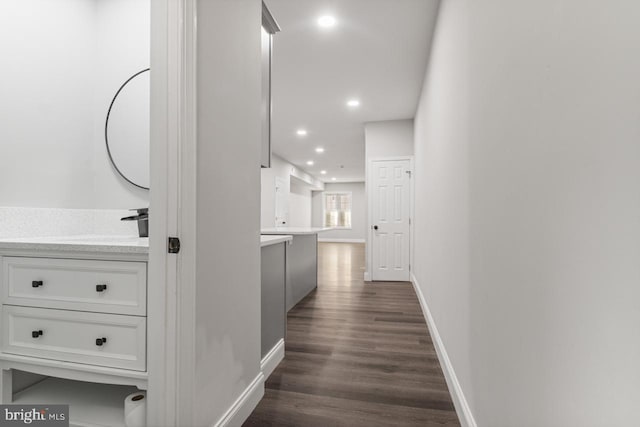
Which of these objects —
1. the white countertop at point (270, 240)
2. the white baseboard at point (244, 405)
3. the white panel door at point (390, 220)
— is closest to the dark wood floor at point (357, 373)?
the white baseboard at point (244, 405)

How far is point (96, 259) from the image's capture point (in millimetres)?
1253

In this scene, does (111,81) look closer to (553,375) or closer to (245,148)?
(245,148)

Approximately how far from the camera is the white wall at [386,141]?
17.4 ft

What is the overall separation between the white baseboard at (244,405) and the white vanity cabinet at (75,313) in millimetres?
434

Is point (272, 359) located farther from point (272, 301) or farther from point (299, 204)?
point (299, 204)

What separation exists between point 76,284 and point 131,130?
97 centimetres

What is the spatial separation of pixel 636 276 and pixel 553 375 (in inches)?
14.5

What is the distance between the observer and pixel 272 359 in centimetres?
216

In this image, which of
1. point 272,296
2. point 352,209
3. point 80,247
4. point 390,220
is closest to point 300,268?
point 272,296

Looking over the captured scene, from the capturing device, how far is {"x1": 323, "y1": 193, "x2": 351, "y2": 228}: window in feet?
50.0

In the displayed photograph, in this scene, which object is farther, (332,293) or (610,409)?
(332,293)

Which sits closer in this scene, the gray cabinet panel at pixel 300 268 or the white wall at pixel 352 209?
the gray cabinet panel at pixel 300 268

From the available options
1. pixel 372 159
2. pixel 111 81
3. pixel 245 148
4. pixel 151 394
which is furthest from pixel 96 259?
pixel 372 159

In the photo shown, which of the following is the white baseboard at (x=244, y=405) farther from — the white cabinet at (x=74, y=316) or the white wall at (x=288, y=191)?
the white wall at (x=288, y=191)
